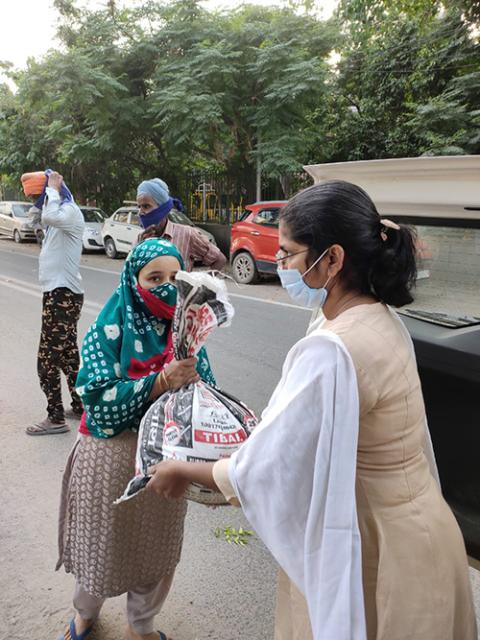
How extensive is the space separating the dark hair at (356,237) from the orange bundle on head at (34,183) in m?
3.33

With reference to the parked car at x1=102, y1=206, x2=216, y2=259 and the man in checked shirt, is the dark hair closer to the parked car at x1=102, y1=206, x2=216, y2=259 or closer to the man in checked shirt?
the man in checked shirt

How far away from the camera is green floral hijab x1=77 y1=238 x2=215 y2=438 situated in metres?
1.83

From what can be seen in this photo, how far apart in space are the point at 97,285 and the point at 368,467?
33.5 feet

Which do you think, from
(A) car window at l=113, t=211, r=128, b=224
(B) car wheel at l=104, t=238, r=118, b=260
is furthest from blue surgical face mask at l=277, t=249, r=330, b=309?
(B) car wheel at l=104, t=238, r=118, b=260

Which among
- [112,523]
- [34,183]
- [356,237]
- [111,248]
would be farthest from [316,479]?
[111,248]

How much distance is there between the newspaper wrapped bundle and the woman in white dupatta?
12 cm

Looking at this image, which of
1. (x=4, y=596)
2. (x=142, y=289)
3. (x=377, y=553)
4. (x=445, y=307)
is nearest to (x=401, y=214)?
(x=445, y=307)

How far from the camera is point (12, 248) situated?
1889 centimetres

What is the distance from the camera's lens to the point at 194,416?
1.62 m

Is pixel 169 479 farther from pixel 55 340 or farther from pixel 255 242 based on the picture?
pixel 255 242

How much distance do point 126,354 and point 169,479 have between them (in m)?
0.53

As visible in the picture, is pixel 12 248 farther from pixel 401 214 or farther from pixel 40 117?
pixel 401 214

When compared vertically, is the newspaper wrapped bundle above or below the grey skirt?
above

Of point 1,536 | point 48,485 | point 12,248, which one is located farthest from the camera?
point 12,248
